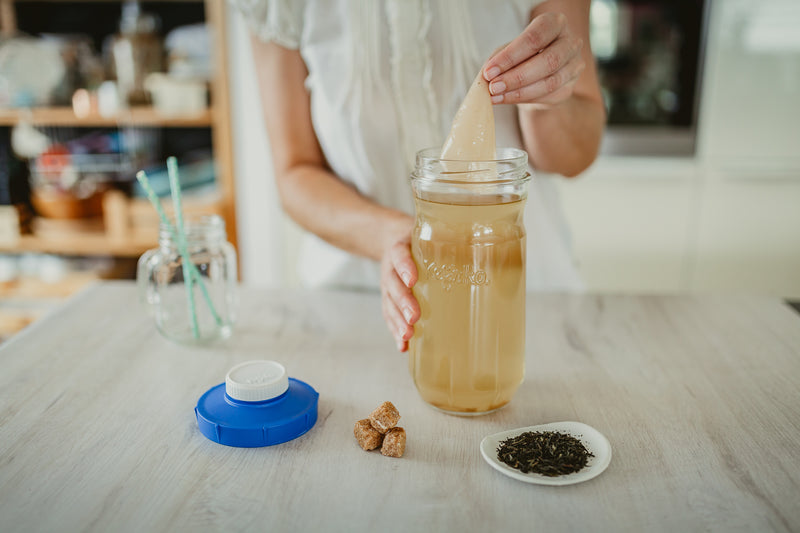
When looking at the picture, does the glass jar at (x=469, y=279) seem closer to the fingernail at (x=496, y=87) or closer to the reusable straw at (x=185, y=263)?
the fingernail at (x=496, y=87)

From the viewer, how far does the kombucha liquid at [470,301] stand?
2.17 ft

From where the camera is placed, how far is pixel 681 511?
56cm

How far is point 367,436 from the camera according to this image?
25.4 inches

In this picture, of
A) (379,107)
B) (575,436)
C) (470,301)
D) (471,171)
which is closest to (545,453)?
(575,436)

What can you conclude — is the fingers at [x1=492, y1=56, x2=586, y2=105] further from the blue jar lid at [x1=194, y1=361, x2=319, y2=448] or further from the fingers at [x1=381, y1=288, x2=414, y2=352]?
the blue jar lid at [x1=194, y1=361, x2=319, y2=448]

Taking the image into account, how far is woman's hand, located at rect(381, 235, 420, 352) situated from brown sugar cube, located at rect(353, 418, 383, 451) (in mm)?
108

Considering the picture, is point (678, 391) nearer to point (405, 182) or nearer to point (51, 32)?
point (405, 182)

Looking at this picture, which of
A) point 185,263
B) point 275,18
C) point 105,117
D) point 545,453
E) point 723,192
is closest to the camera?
point 545,453

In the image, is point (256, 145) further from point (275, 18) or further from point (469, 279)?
point (469, 279)

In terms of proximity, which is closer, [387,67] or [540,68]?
[540,68]

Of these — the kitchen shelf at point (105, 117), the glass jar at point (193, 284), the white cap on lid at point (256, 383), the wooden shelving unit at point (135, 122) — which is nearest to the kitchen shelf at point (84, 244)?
the wooden shelving unit at point (135, 122)

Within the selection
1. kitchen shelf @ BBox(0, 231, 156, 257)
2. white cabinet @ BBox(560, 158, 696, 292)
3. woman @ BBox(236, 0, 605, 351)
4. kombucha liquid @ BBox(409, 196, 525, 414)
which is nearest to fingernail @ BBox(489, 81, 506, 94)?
kombucha liquid @ BBox(409, 196, 525, 414)

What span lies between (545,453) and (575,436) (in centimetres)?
6

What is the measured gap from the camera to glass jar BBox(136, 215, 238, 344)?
2.95 ft
